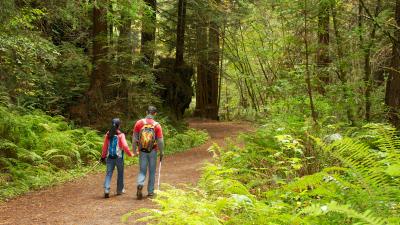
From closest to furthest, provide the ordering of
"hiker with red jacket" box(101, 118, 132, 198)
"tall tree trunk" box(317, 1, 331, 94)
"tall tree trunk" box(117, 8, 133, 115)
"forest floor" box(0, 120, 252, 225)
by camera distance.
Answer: "forest floor" box(0, 120, 252, 225), "hiker with red jacket" box(101, 118, 132, 198), "tall tree trunk" box(317, 1, 331, 94), "tall tree trunk" box(117, 8, 133, 115)

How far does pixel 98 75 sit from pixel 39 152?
525 cm

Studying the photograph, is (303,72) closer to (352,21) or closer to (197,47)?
(352,21)

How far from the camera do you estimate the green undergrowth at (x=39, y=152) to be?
34.0 ft

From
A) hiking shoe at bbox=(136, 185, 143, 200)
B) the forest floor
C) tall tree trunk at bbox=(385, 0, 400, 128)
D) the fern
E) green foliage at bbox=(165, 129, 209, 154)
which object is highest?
tall tree trunk at bbox=(385, 0, 400, 128)

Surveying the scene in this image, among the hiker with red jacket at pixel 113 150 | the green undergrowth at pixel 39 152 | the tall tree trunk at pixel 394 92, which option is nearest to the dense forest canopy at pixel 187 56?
the tall tree trunk at pixel 394 92

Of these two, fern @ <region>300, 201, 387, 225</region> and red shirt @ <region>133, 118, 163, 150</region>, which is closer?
fern @ <region>300, 201, 387, 225</region>

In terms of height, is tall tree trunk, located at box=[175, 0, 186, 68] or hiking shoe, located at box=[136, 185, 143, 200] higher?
tall tree trunk, located at box=[175, 0, 186, 68]

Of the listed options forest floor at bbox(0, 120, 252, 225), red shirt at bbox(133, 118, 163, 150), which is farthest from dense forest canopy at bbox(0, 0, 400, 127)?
forest floor at bbox(0, 120, 252, 225)

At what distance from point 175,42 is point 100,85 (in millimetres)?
8049

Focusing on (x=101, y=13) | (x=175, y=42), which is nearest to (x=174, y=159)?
(x=101, y=13)

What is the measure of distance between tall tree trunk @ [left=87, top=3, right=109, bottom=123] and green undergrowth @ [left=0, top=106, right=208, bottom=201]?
180cm

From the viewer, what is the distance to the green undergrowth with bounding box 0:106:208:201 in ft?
34.0

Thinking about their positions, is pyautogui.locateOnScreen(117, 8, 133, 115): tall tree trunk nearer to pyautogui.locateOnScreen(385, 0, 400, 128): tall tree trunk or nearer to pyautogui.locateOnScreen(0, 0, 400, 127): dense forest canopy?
pyautogui.locateOnScreen(0, 0, 400, 127): dense forest canopy

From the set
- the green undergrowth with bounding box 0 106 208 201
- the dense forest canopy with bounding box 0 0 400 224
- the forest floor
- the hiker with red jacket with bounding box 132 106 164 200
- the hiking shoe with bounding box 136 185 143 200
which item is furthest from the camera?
the green undergrowth with bounding box 0 106 208 201
